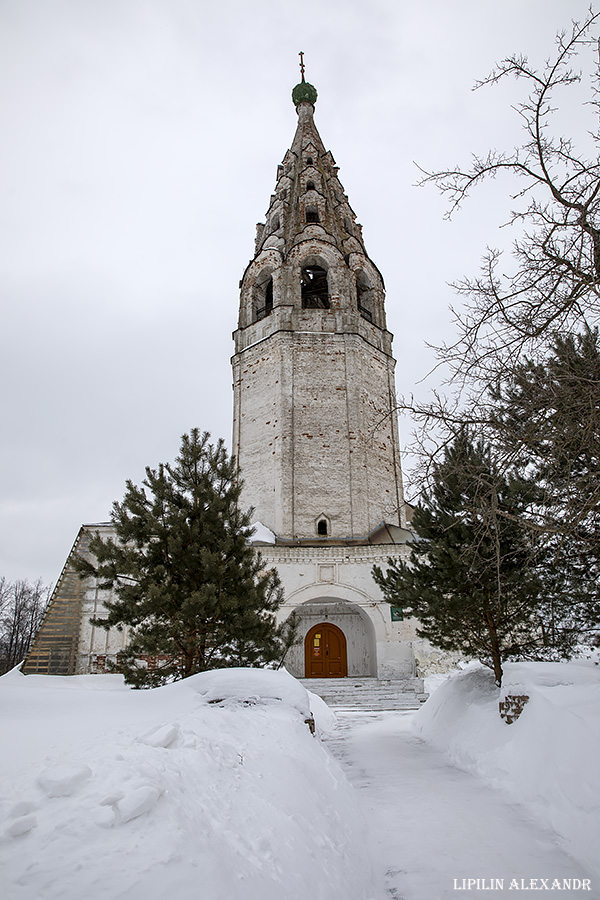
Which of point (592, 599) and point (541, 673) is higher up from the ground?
point (592, 599)

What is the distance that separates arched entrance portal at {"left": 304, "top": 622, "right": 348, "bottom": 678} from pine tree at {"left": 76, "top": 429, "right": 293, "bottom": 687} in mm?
11377

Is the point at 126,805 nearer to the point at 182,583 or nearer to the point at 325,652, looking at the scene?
the point at 182,583

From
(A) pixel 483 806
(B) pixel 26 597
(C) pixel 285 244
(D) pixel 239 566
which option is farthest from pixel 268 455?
(B) pixel 26 597

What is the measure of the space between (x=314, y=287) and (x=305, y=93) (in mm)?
15456

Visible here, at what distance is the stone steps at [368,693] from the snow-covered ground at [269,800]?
831cm

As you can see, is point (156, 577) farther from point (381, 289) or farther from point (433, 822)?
point (381, 289)

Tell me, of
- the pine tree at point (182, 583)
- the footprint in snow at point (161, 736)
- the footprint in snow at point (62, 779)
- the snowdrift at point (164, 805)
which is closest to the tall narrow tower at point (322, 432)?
the pine tree at point (182, 583)

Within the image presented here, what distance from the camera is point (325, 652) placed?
2002 centimetres

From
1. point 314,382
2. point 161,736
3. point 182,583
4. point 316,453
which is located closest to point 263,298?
point 314,382

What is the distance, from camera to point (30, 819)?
7.04 feet

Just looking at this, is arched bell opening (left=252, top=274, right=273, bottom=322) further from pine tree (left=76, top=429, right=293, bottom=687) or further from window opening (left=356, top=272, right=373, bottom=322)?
pine tree (left=76, top=429, right=293, bottom=687)

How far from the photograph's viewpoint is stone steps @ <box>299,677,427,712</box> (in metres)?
15.8

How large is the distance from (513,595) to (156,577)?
5.67 meters

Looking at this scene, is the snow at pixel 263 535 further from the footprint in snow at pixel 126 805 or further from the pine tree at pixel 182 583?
the footprint in snow at pixel 126 805
